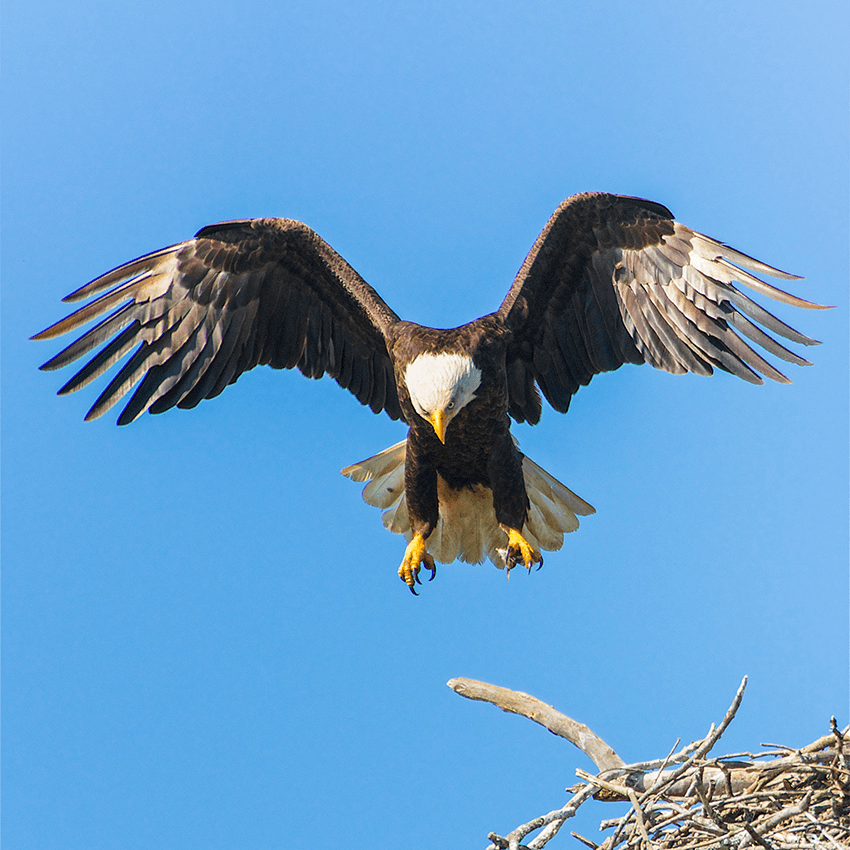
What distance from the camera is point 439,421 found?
17.5 ft

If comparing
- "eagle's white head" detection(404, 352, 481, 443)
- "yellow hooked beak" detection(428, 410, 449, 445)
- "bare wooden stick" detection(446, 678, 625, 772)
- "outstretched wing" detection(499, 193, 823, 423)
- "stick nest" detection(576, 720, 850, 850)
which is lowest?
"stick nest" detection(576, 720, 850, 850)

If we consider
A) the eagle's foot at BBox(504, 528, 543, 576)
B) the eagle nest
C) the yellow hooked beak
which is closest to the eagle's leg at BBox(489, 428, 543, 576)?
the eagle's foot at BBox(504, 528, 543, 576)

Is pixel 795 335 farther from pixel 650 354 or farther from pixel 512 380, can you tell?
pixel 512 380

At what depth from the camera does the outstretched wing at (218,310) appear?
5730 millimetres

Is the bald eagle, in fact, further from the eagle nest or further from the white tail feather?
the eagle nest

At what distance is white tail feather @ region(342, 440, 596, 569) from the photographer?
252 inches

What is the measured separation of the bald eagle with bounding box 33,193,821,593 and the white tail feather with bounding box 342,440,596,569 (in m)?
0.02

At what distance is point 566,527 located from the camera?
6.54m

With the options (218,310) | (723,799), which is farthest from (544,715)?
(218,310)

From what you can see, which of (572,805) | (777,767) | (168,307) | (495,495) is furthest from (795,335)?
(168,307)

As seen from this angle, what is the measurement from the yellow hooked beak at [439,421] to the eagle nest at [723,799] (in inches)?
78.5

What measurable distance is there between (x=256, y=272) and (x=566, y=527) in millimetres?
2575

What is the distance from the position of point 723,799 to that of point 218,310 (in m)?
3.91

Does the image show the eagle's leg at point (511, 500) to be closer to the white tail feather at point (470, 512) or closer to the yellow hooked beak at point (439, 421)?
the white tail feather at point (470, 512)
